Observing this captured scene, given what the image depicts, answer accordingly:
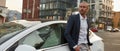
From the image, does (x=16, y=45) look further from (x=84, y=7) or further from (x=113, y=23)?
(x=113, y=23)

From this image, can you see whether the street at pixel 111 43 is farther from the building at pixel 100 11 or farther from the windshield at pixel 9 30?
the building at pixel 100 11

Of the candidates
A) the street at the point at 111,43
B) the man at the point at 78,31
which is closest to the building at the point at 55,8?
the street at the point at 111,43

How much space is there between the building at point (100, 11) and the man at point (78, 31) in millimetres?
90670

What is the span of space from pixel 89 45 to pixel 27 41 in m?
1.30

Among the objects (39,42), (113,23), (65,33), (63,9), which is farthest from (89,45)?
(113,23)

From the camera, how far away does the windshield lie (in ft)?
13.1

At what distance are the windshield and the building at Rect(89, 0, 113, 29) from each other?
9085 centimetres

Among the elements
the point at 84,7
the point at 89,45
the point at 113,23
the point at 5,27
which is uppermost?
the point at 84,7

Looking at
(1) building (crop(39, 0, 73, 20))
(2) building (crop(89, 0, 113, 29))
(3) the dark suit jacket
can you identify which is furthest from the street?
(2) building (crop(89, 0, 113, 29))

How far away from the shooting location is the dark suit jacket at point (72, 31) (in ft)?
14.7

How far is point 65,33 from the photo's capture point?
177 inches

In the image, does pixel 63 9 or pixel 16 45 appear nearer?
pixel 16 45

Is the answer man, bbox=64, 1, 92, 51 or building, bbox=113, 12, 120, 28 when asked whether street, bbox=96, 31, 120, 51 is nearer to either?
man, bbox=64, 1, 92, 51

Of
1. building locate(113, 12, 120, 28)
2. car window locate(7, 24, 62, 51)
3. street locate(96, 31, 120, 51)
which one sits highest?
car window locate(7, 24, 62, 51)
